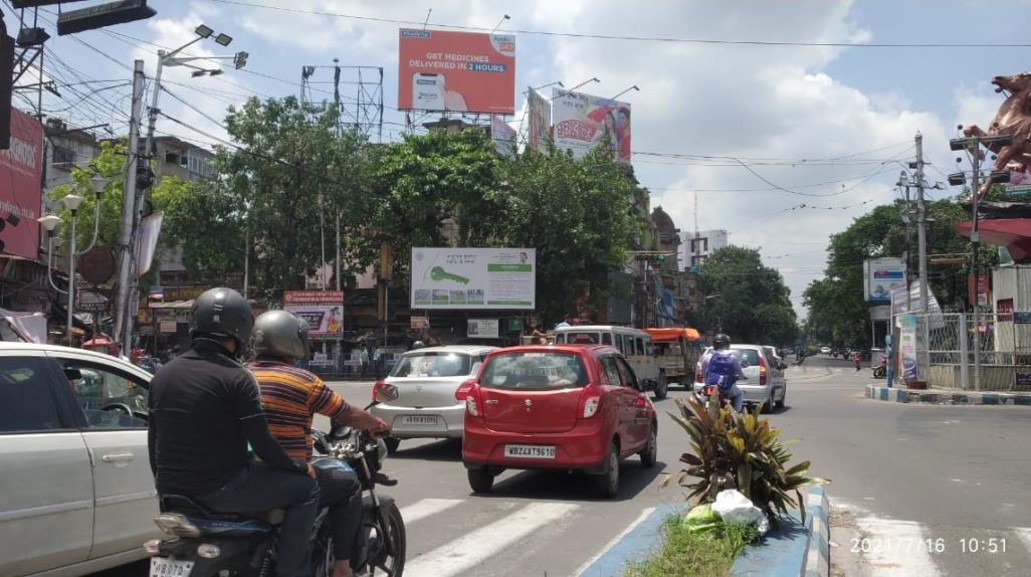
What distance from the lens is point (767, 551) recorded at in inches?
217

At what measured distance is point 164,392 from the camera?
355cm

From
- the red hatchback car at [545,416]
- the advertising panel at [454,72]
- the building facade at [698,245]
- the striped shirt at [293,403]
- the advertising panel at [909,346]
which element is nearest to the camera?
the striped shirt at [293,403]

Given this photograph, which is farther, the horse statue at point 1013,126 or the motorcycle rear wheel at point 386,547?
the horse statue at point 1013,126

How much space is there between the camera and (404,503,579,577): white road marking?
589cm

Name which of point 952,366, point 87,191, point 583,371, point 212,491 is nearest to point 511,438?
point 583,371

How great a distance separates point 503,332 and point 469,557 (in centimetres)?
3536

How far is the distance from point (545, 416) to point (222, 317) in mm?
5208

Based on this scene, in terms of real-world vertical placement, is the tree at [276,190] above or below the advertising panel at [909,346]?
above

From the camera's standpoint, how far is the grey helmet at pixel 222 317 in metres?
3.66

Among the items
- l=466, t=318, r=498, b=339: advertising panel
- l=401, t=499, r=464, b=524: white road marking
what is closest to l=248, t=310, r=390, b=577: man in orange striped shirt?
Result: l=401, t=499, r=464, b=524: white road marking

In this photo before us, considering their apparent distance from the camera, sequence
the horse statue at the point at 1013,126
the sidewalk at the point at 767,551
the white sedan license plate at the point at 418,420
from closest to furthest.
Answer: the sidewalk at the point at 767,551 → the white sedan license plate at the point at 418,420 → the horse statue at the point at 1013,126

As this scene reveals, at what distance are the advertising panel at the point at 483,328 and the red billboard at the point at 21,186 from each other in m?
21.6

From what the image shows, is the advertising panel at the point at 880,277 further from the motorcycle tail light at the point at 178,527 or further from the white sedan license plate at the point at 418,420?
the motorcycle tail light at the point at 178,527
